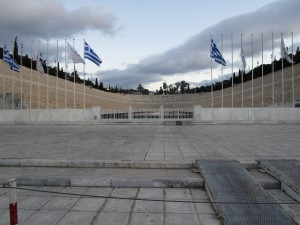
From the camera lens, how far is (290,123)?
2250 cm

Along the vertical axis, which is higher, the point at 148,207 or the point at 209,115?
the point at 209,115

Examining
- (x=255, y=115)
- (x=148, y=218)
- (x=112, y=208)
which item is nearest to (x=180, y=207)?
(x=148, y=218)

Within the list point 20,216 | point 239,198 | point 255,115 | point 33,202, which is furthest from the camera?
point 255,115

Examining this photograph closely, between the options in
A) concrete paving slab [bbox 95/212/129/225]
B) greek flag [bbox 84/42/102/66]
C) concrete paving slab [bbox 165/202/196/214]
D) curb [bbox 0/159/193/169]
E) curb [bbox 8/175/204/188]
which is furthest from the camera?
greek flag [bbox 84/42/102/66]

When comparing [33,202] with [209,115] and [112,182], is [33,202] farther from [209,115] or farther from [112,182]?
[209,115]

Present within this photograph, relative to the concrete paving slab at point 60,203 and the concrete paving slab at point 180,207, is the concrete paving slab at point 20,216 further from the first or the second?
the concrete paving slab at point 180,207

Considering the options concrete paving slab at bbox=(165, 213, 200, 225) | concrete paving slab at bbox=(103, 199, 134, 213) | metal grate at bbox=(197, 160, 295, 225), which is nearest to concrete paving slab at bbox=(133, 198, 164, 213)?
concrete paving slab at bbox=(103, 199, 134, 213)

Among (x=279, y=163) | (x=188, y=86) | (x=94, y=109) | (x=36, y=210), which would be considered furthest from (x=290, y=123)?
(x=188, y=86)

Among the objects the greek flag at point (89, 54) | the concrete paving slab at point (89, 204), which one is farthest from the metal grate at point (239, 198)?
the greek flag at point (89, 54)

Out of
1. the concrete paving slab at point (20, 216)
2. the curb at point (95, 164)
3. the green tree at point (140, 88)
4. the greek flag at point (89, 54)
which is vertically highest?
the green tree at point (140, 88)

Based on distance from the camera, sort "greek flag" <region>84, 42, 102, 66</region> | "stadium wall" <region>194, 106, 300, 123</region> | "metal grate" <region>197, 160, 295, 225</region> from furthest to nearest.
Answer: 1. "greek flag" <region>84, 42, 102, 66</region>
2. "stadium wall" <region>194, 106, 300, 123</region>
3. "metal grate" <region>197, 160, 295, 225</region>

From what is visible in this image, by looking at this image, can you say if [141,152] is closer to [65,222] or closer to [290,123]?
[65,222]

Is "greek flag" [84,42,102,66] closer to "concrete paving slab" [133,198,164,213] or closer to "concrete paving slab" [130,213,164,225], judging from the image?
"concrete paving slab" [133,198,164,213]

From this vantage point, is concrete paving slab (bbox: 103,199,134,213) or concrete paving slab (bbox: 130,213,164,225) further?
concrete paving slab (bbox: 103,199,134,213)
